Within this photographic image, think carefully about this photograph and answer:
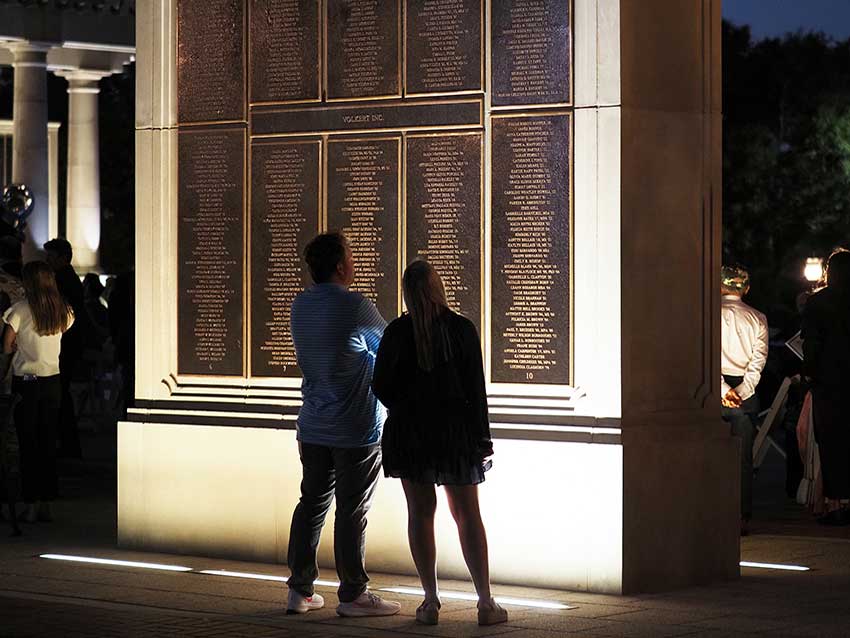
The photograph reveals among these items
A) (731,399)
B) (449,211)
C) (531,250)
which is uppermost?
(449,211)

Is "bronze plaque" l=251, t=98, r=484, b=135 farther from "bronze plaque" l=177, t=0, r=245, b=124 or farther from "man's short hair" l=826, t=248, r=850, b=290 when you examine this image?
"man's short hair" l=826, t=248, r=850, b=290

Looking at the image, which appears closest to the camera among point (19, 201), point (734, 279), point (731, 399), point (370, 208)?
point (370, 208)

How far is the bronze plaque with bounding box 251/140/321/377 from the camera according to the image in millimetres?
13500

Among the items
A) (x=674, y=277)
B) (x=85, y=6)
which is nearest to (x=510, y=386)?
(x=674, y=277)

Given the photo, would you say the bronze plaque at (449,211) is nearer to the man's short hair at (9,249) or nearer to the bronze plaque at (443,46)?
the bronze plaque at (443,46)

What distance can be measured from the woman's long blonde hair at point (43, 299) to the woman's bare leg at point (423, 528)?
541cm

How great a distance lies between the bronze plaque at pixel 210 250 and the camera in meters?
13.9

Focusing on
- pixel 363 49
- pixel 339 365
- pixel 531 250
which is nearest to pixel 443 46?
pixel 363 49

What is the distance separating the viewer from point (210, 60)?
14.0 m

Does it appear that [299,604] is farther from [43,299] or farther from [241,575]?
[43,299]

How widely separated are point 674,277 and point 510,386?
1181mm

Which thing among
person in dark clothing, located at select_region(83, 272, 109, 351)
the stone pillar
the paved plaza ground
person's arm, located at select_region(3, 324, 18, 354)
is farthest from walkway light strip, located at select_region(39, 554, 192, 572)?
the stone pillar

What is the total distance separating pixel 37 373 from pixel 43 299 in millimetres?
590

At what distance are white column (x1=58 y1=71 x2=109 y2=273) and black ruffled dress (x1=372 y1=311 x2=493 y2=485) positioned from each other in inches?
1110
